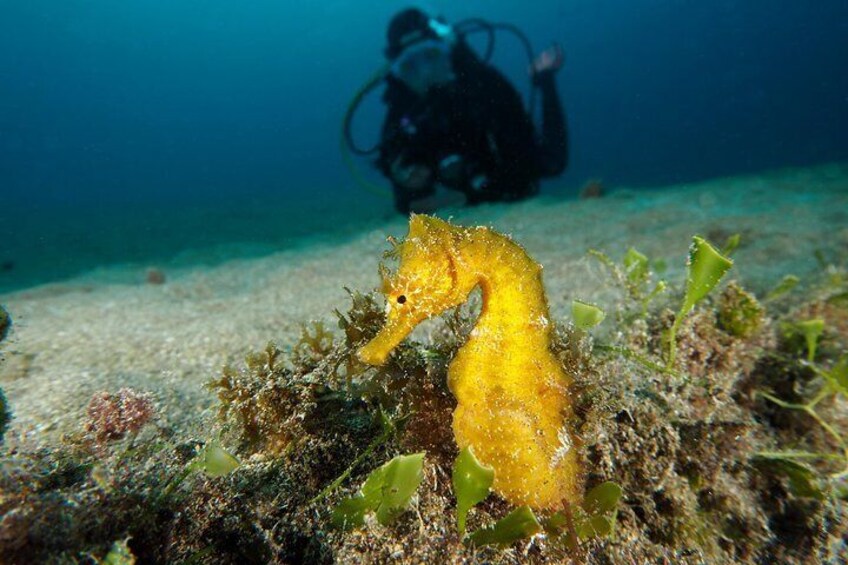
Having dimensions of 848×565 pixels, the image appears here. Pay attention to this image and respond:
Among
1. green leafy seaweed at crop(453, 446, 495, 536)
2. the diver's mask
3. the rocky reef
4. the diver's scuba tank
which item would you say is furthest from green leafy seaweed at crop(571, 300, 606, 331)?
the diver's mask

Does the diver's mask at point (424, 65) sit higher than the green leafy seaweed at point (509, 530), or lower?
higher

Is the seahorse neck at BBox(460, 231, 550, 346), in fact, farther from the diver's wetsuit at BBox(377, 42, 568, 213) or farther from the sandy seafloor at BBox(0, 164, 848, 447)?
the diver's wetsuit at BBox(377, 42, 568, 213)

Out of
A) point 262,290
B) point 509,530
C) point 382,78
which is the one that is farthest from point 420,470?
point 382,78

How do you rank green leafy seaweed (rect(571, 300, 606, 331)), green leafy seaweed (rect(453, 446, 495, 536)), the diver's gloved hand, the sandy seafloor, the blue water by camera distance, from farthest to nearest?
the blue water → the diver's gloved hand → the sandy seafloor → green leafy seaweed (rect(571, 300, 606, 331)) → green leafy seaweed (rect(453, 446, 495, 536))

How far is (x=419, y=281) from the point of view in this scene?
4.66 ft

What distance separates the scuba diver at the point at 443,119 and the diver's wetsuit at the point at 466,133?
0.02 m

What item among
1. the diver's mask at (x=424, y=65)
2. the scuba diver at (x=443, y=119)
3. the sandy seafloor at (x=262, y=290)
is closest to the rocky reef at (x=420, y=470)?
the sandy seafloor at (x=262, y=290)

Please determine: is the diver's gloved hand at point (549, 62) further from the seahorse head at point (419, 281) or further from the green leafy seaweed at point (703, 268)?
the seahorse head at point (419, 281)

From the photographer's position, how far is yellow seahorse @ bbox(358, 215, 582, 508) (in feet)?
4.69

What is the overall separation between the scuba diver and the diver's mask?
0.7 inches

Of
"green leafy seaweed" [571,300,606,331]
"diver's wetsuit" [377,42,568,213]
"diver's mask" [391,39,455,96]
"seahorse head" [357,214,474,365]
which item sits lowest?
"green leafy seaweed" [571,300,606,331]

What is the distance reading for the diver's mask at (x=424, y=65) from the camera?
8.34 meters

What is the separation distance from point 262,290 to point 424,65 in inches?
214

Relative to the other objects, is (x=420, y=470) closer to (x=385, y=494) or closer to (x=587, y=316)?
(x=385, y=494)
